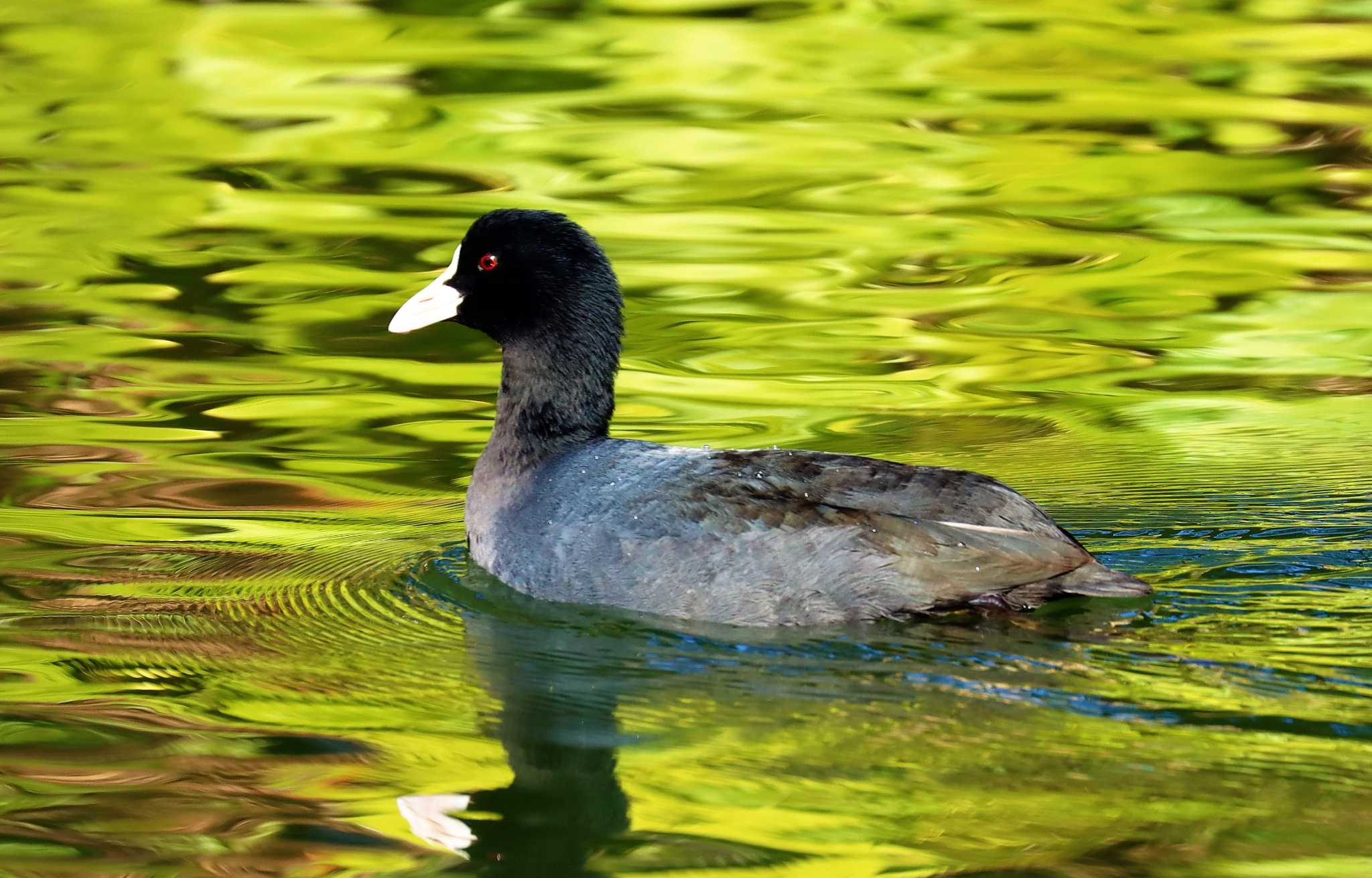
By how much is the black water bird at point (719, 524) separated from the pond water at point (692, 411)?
133 mm

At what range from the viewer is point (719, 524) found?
20.3 ft

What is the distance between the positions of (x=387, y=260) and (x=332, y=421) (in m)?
2.65

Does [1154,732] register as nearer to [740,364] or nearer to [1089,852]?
[1089,852]

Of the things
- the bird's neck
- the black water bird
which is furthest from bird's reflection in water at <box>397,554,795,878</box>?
the bird's neck

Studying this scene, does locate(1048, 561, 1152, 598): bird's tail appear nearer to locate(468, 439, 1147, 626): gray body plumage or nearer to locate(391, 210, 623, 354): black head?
locate(468, 439, 1147, 626): gray body plumage

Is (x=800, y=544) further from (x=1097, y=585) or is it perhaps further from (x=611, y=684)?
(x=1097, y=585)

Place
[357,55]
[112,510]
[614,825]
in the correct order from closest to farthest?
[614,825]
[112,510]
[357,55]

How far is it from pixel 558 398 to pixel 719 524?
1112mm

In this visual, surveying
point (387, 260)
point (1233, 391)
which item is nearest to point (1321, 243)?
point (1233, 391)

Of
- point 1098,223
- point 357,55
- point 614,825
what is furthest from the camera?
point 357,55

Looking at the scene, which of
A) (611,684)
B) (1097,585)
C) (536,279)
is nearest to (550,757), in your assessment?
→ (611,684)

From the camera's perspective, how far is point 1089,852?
14.4ft

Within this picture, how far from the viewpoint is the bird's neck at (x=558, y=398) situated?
23.0 feet

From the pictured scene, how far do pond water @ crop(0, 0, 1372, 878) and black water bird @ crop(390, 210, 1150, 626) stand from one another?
0.44 feet
